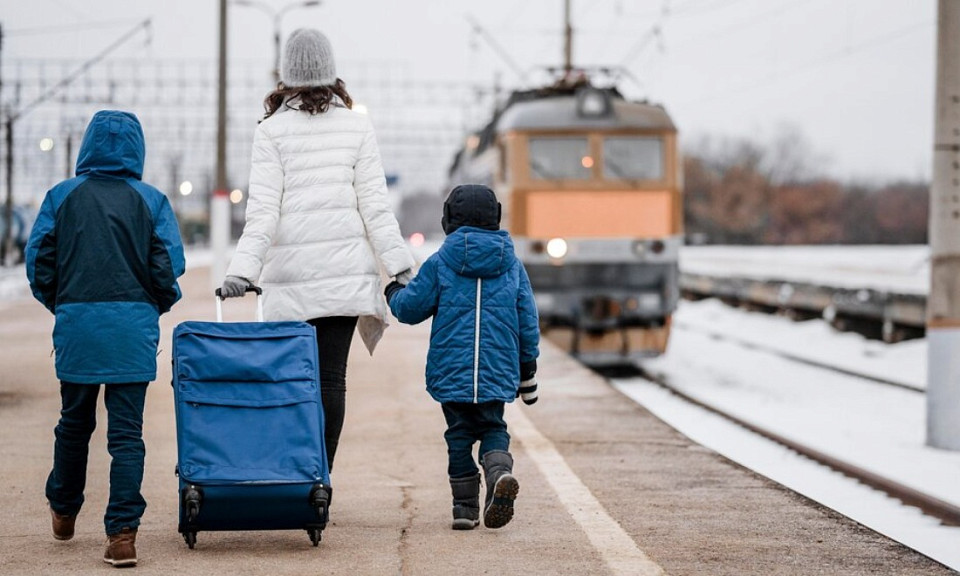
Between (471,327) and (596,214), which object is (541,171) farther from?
(471,327)

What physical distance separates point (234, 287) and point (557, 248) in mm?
11811

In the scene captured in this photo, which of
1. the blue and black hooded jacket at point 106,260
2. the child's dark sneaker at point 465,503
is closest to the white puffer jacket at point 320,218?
the blue and black hooded jacket at point 106,260

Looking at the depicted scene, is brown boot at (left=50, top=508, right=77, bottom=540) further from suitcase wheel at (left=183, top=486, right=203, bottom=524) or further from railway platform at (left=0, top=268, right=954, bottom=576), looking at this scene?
suitcase wheel at (left=183, top=486, right=203, bottom=524)

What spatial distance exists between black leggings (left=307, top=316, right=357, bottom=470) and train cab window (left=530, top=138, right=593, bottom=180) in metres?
11.8

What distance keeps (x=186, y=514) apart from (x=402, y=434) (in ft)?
13.0

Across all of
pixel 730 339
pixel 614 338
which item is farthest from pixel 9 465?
pixel 730 339

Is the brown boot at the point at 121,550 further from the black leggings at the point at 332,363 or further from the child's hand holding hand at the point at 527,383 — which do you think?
the child's hand holding hand at the point at 527,383

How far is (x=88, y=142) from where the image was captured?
545 cm

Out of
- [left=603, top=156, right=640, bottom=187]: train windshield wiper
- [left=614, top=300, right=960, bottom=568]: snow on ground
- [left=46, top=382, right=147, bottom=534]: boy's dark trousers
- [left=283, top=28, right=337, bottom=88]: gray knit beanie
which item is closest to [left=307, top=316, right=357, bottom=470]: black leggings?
[left=46, top=382, right=147, bottom=534]: boy's dark trousers

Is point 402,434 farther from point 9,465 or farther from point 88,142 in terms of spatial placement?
point 88,142

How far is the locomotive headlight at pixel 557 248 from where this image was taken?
1722cm

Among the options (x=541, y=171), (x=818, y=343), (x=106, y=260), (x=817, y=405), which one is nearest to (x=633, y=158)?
(x=541, y=171)

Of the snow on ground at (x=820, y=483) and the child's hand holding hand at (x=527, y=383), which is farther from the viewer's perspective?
the snow on ground at (x=820, y=483)

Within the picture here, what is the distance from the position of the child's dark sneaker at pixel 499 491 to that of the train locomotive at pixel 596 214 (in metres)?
11.2
